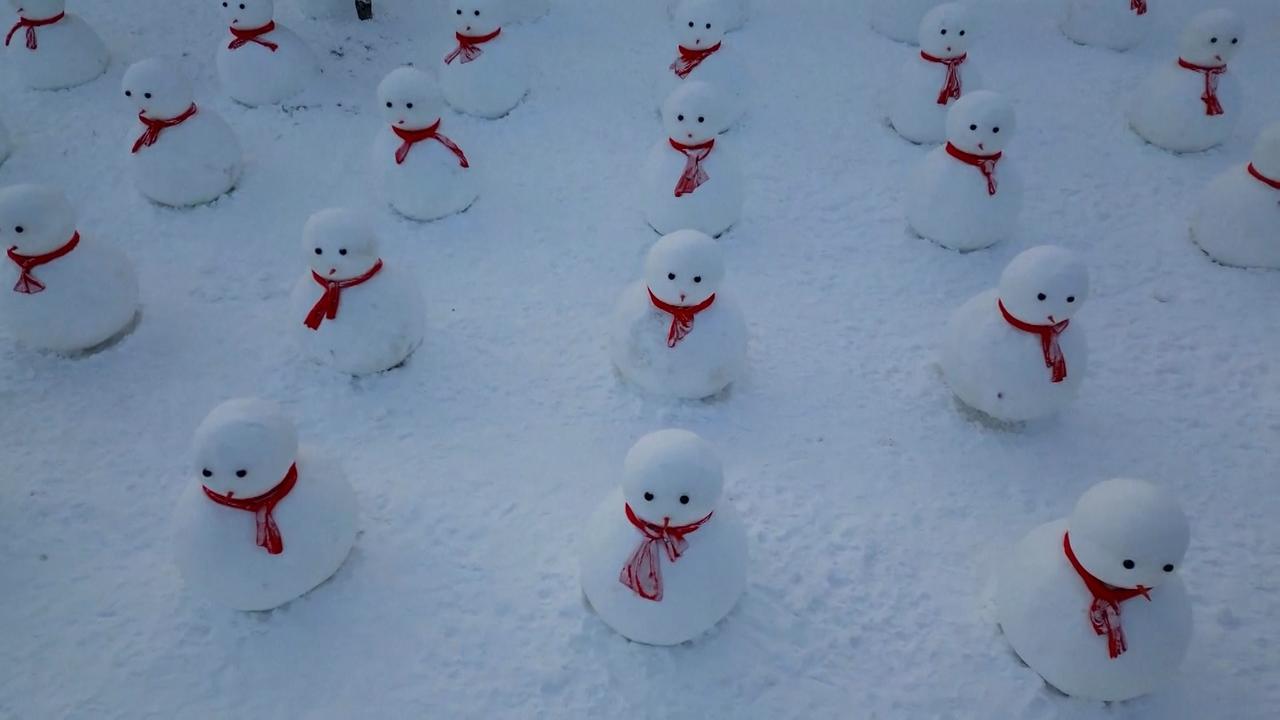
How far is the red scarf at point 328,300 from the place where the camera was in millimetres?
4430

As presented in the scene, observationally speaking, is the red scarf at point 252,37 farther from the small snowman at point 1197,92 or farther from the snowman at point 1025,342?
the small snowman at point 1197,92

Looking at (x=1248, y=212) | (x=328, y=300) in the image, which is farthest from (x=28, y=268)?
(x=1248, y=212)

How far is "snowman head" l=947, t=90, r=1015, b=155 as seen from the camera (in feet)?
16.3

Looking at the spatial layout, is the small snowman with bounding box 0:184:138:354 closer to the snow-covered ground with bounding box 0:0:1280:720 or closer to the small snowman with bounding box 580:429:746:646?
the snow-covered ground with bounding box 0:0:1280:720

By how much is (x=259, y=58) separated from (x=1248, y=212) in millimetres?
5819

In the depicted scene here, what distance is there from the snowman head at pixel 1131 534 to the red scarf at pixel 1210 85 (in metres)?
3.63

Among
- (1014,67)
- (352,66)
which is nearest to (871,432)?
(1014,67)

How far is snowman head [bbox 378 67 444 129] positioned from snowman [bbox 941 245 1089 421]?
303cm

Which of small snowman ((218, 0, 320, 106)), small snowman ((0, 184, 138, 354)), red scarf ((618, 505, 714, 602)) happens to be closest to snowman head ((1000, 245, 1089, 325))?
red scarf ((618, 505, 714, 602))

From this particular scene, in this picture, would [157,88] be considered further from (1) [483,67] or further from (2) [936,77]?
(2) [936,77]

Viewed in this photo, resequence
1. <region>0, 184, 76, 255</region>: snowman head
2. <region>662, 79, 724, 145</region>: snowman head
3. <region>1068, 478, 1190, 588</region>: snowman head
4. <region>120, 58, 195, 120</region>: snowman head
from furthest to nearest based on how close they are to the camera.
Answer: <region>120, 58, 195, 120</region>: snowman head < <region>662, 79, 724, 145</region>: snowman head < <region>0, 184, 76, 255</region>: snowman head < <region>1068, 478, 1190, 588</region>: snowman head

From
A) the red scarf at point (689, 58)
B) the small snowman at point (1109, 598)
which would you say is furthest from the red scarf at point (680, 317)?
the red scarf at point (689, 58)

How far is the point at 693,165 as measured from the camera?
521 cm

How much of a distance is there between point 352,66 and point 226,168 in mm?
1453
